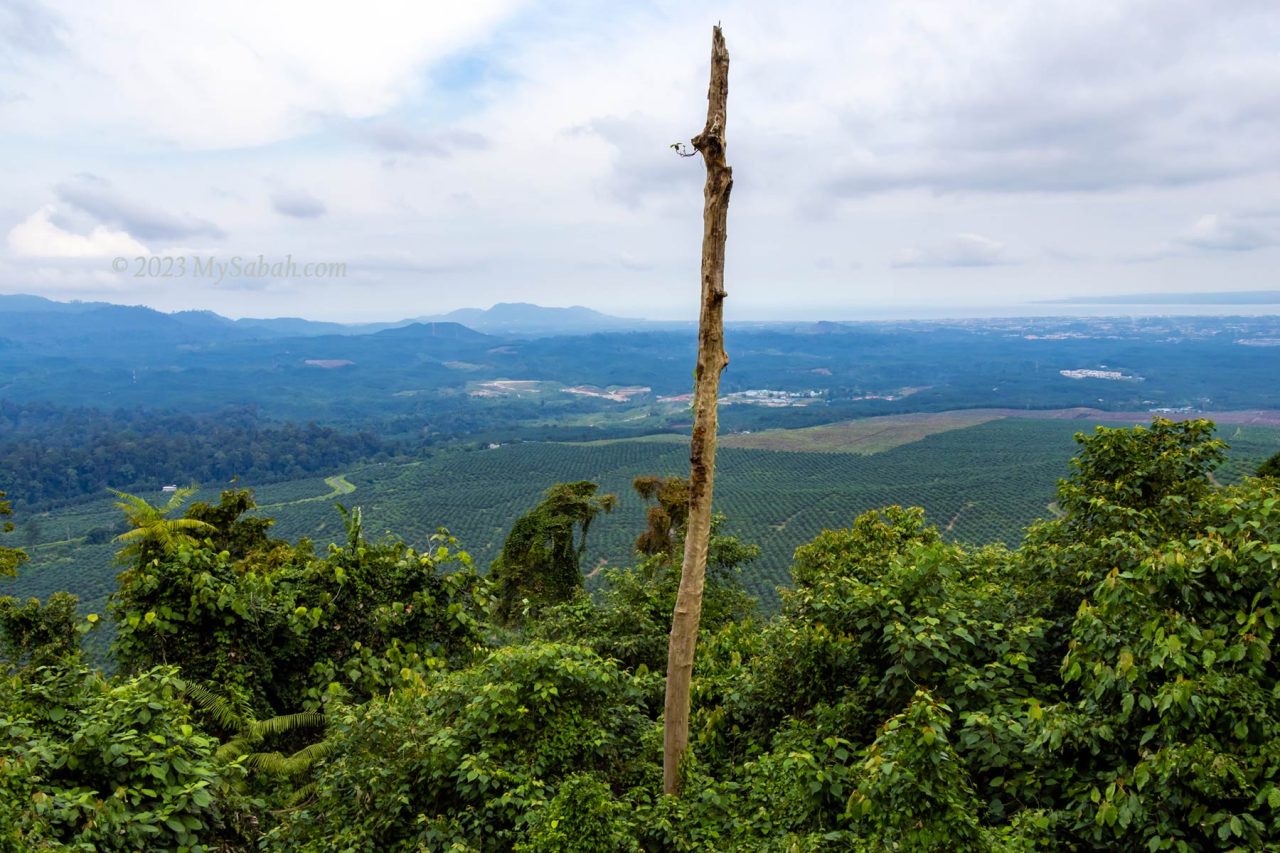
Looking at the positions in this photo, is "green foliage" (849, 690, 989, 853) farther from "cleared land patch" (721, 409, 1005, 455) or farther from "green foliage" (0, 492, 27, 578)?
"cleared land patch" (721, 409, 1005, 455)

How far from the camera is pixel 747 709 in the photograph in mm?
6848

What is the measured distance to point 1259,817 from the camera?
3.69m

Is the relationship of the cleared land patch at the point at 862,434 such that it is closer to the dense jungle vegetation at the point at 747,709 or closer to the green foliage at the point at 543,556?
the green foliage at the point at 543,556

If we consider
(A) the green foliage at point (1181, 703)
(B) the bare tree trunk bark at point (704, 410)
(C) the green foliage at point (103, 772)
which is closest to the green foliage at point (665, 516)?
(B) the bare tree trunk bark at point (704, 410)

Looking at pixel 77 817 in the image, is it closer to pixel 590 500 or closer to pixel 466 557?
pixel 466 557

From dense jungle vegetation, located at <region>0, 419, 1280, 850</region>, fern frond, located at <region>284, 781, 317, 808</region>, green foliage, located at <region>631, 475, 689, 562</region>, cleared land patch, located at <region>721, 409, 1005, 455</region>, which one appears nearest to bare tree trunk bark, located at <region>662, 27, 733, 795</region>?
dense jungle vegetation, located at <region>0, 419, 1280, 850</region>

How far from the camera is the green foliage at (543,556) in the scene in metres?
19.0

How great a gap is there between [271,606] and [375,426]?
185 meters

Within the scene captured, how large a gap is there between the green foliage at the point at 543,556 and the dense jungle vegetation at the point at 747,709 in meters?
9.30

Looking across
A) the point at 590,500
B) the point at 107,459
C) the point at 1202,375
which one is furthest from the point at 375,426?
the point at 1202,375

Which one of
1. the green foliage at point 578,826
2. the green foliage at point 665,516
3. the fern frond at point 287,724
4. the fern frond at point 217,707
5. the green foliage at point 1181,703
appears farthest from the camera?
the green foliage at point 665,516

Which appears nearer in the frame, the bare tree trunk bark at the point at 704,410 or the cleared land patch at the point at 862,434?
the bare tree trunk bark at the point at 704,410

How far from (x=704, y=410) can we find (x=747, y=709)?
361 centimetres

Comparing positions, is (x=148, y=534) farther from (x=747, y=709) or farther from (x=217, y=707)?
(x=747, y=709)
